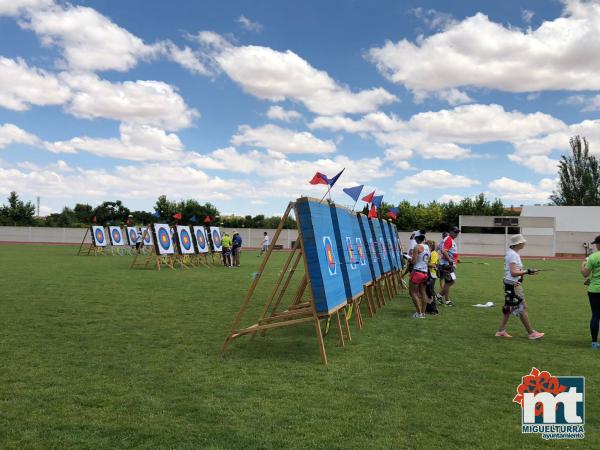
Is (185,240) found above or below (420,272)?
above

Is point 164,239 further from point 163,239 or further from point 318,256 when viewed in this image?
point 318,256

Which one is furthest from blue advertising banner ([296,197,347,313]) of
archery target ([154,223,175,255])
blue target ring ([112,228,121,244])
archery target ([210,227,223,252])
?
blue target ring ([112,228,121,244])

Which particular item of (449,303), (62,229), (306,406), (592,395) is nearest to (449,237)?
(449,303)

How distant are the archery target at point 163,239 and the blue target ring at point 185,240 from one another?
2.32 ft

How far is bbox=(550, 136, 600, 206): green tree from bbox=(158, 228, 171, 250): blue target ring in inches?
2959

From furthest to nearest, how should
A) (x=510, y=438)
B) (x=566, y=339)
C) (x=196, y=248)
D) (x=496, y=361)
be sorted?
(x=196, y=248) < (x=566, y=339) < (x=496, y=361) < (x=510, y=438)

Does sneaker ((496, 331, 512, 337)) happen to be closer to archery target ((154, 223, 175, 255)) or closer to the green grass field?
the green grass field

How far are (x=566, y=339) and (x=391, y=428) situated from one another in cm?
555

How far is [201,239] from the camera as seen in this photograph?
29312 mm

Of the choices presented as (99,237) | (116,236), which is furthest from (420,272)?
(116,236)

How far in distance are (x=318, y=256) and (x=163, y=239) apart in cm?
1990

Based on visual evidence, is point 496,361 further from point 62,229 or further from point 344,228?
point 62,229

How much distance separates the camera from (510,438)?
466 centimetres

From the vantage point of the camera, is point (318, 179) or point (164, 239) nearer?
point (318, 179)
